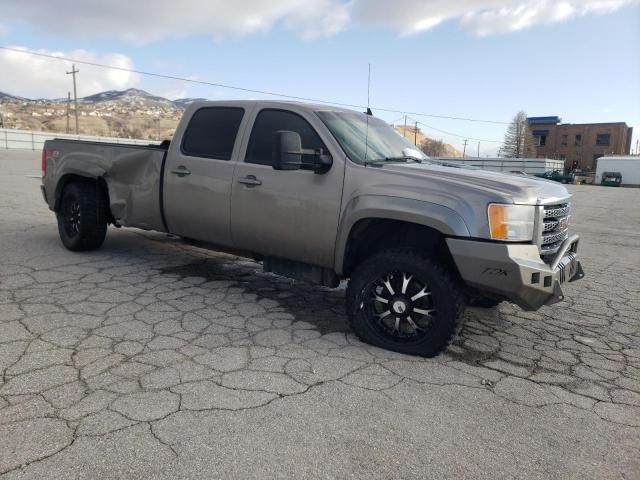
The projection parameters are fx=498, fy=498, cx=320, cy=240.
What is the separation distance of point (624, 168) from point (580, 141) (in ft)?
87.3

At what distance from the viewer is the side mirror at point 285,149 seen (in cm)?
390

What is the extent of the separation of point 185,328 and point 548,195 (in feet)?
9.99

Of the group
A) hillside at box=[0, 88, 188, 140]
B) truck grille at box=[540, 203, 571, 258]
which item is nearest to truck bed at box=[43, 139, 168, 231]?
truck grille at box=[540, 203, 571, 258]

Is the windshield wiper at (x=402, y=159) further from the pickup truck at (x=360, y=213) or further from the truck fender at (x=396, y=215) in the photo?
the truck fender at (x=396, y=215)

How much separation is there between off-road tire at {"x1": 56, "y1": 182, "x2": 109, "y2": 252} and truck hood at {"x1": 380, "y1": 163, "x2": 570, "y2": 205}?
3.95m

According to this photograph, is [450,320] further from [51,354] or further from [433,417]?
[51,354]

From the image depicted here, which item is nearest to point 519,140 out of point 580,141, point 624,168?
point 580,141

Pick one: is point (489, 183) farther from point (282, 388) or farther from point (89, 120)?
point (89, 120)

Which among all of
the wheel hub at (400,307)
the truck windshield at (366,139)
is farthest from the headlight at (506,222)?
the truck windshield at (366,139)

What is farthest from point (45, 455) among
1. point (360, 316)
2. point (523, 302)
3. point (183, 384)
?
point (523, 302)

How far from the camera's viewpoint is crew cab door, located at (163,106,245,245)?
4840 millimetres

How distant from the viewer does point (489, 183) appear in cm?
360

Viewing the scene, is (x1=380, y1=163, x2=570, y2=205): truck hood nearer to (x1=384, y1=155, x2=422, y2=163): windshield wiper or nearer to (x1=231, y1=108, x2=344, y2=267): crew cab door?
(x1=384, y1=155, x2=422, y2=163): windshield wiper

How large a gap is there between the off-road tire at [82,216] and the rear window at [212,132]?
1736 millimetres
